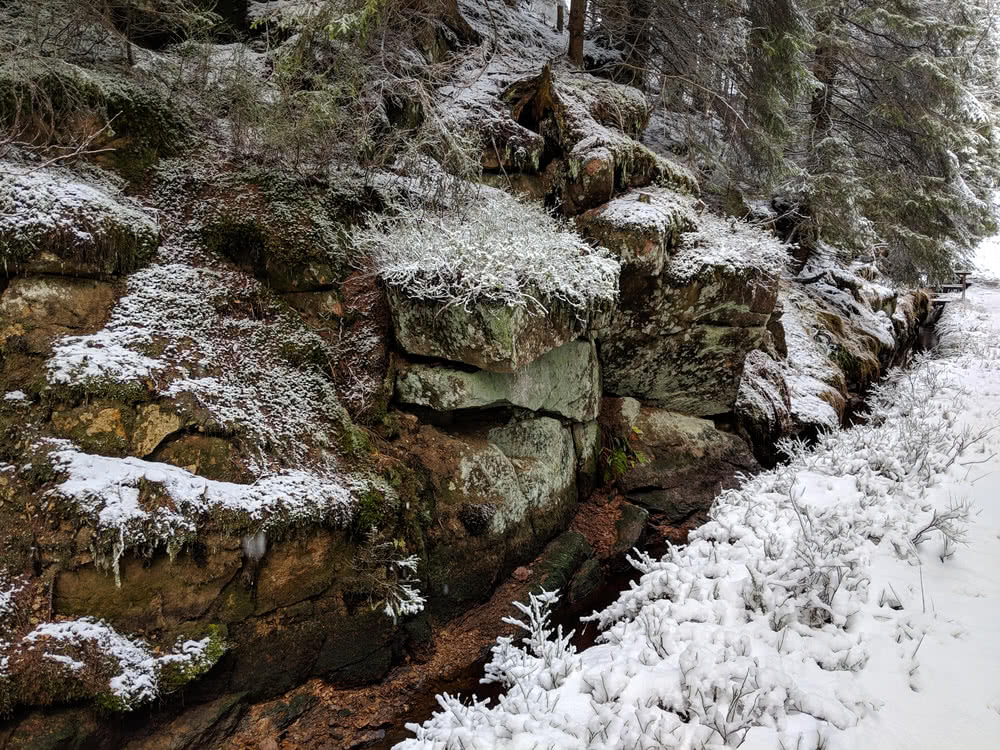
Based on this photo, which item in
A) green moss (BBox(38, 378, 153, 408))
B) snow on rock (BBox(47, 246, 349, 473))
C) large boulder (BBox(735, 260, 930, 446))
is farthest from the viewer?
large boulder (BBox(735, 260, 930, 446))

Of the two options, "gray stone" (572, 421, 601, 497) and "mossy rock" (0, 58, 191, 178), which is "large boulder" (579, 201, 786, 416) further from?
"mossy rock" (0, 58, 191, 178)

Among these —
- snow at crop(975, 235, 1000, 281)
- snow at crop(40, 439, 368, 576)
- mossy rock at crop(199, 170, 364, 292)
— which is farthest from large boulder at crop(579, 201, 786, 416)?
snow at crop(975, 235, 1000, 281)

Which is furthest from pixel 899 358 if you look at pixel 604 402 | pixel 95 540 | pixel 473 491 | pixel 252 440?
pixel 95 540

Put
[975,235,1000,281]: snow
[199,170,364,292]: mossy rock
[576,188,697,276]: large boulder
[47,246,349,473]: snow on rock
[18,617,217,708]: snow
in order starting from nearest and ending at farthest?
[18,617,217,708]: snow < [47,246,349,473]: snow on rock < [199,170,364,292]: mossy rock < [576,188,697,276]: large boulder < [975,235,1000,281]: snow

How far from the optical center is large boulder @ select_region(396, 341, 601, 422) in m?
5.73

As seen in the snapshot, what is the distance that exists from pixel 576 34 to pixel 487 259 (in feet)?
23.2

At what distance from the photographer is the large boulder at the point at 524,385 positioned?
5.73 meters

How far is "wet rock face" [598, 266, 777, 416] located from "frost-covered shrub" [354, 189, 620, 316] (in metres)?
1.16

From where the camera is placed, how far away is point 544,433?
6488mm

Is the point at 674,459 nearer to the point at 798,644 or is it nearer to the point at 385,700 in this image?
the point at 385,700

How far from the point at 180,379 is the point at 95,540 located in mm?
1470

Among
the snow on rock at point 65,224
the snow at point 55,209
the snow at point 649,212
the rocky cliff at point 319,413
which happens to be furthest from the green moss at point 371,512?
the snow at point 649,212

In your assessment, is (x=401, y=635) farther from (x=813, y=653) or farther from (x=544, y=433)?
(x=813, y=653)

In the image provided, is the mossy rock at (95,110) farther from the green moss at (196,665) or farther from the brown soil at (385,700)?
the brown soil at (385,700)
